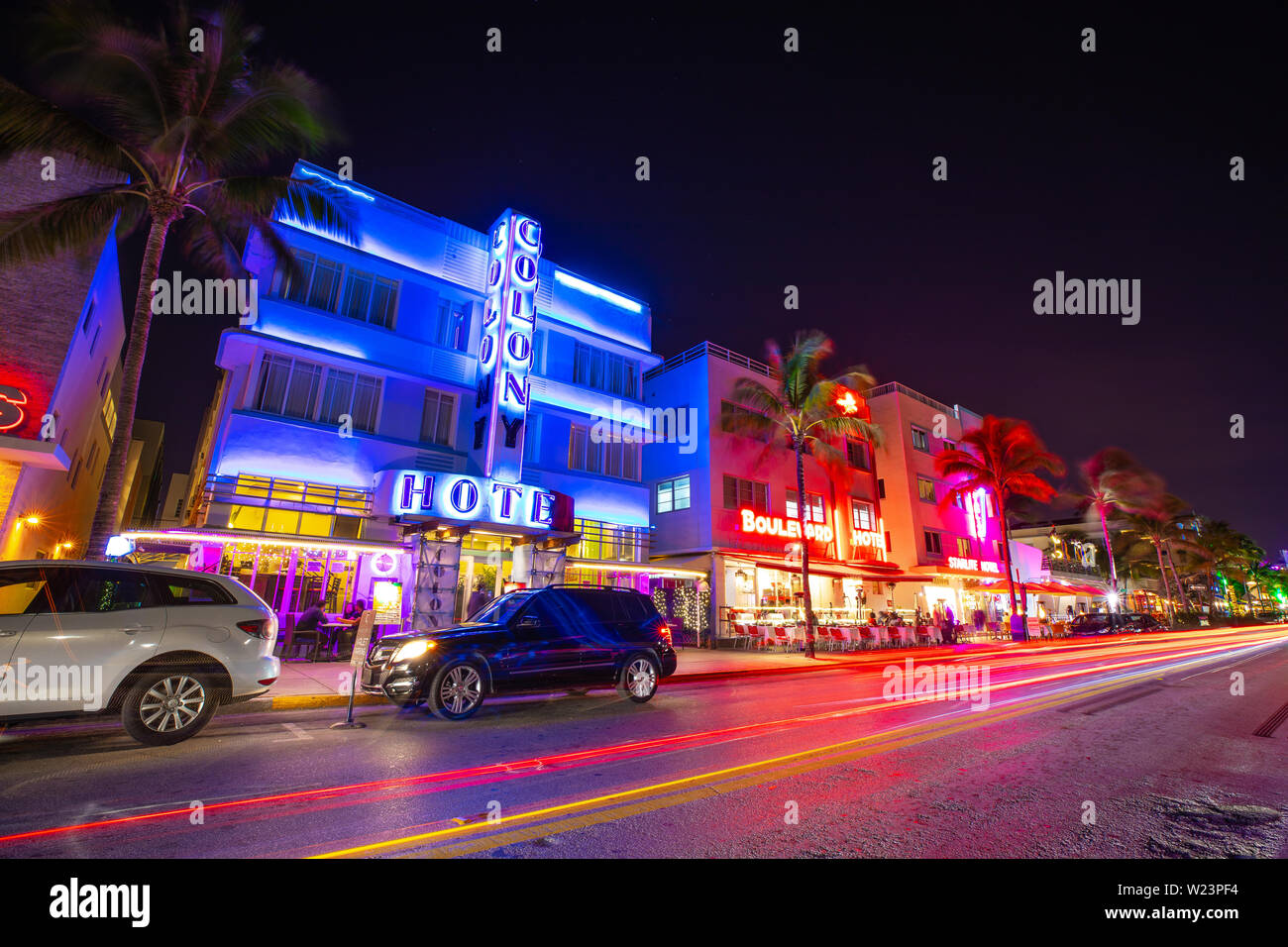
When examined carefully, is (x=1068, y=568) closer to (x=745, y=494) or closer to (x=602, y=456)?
(x=745, y=494)

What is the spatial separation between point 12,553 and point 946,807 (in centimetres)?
1823

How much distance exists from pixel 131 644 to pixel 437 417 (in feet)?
44.1

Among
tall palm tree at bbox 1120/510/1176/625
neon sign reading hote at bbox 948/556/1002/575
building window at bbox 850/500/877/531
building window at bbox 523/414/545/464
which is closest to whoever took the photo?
building window at bbox 523/414/545/464

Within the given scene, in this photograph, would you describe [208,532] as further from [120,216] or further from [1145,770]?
[1145,770]

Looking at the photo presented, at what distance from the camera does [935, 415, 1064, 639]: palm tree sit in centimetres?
3397

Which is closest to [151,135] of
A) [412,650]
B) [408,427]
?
[408,427]

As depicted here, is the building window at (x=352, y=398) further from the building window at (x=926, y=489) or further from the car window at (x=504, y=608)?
the building window at (x=926, y=489)

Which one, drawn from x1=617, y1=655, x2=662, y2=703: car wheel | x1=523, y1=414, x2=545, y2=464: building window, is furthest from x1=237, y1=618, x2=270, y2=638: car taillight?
x1=523, y1=414, x2=545, y2=464: building window

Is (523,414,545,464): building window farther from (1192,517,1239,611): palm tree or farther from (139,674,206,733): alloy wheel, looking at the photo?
(1192,517,1239,611): palm tree

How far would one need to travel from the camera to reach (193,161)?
11.4 m

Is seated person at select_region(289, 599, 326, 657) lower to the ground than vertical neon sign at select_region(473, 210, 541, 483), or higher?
lower

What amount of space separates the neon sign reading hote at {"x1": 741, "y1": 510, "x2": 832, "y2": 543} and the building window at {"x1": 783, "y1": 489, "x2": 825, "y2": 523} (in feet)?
1.22
